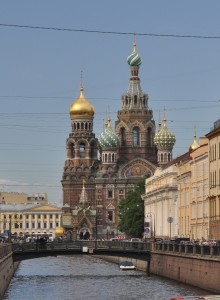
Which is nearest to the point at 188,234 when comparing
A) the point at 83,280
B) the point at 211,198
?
the point at 211,198

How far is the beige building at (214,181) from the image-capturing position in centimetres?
8300

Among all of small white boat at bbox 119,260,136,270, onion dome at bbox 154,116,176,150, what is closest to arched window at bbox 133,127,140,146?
onion dome at bbox 154,116,176,150

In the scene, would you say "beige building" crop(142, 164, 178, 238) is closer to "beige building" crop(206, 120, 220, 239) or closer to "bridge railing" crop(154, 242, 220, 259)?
"beige building" crop(206, 120, 220, 239)

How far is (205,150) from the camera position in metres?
94.7

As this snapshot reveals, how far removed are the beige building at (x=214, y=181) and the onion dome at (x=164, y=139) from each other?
104063 mm

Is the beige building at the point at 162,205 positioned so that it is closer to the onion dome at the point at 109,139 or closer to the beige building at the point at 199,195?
the beige building at the point at 199,195

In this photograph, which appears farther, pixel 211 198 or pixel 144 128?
pixel 144 128

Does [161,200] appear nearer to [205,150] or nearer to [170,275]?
[205,150]

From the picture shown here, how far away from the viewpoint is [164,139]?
191 m

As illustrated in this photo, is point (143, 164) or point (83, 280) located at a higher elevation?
point (143, 164)

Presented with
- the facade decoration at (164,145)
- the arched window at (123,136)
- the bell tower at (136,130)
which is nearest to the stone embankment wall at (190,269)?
the facade decoration at (164,145)

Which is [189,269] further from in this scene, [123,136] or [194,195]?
[123,136]

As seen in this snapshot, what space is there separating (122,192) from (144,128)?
10931 millimetres

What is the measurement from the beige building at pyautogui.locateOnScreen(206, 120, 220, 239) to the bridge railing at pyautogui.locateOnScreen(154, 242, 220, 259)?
409cm
